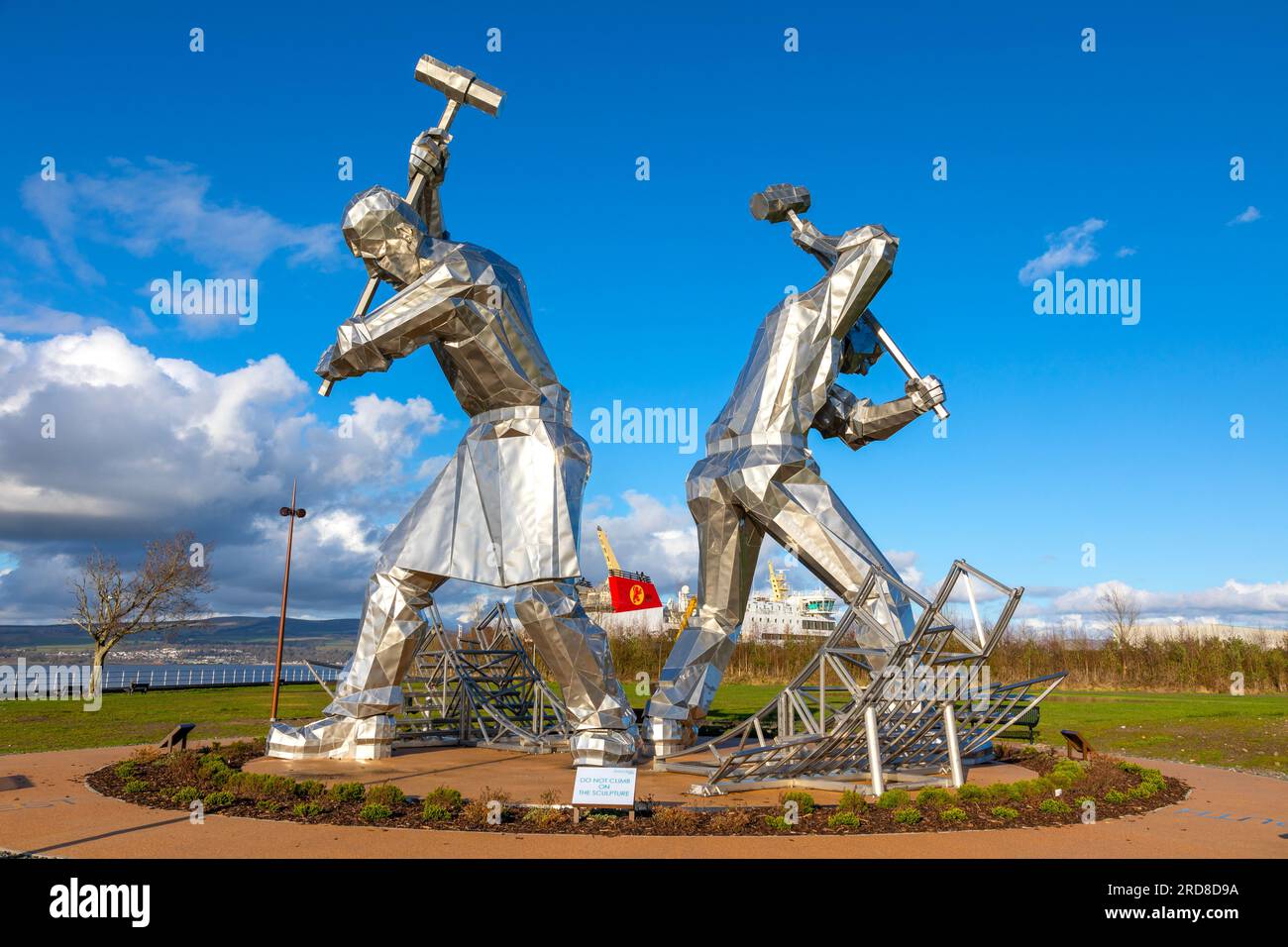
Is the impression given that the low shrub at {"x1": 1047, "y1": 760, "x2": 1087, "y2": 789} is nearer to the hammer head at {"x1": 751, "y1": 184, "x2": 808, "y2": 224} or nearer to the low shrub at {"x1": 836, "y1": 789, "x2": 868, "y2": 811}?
the low shrub at {"x1": 836, "y1": 789, "x2": 868, "y2": 811}

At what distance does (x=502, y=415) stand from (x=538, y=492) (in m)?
1.24

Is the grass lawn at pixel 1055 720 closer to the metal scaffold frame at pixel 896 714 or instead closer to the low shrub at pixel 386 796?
the metal scaffold frame at pixel 896 714

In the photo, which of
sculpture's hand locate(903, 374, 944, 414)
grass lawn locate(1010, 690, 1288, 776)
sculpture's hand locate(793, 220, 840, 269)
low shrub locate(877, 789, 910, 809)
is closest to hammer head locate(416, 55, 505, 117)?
sculpture's hand locate(793, 220, 840, 269)

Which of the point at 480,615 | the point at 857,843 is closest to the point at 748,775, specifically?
the point at 857,843

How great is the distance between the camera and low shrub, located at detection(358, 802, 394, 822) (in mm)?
8859

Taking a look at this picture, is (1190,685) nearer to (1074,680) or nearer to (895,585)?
(1074,680)

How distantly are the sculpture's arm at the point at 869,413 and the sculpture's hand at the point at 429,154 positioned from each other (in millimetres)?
6280

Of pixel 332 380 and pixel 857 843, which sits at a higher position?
pixel 332 380

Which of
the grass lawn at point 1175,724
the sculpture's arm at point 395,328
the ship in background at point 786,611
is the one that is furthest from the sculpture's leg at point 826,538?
the ship in background at point 786,611

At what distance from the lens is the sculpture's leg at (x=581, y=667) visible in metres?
11.6

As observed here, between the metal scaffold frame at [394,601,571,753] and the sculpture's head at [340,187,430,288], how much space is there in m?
5.57

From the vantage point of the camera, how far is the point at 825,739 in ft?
32.3

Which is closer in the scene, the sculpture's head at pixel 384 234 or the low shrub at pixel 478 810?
the low shrub at pixel 478 810

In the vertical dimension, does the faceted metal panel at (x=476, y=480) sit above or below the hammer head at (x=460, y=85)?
below
